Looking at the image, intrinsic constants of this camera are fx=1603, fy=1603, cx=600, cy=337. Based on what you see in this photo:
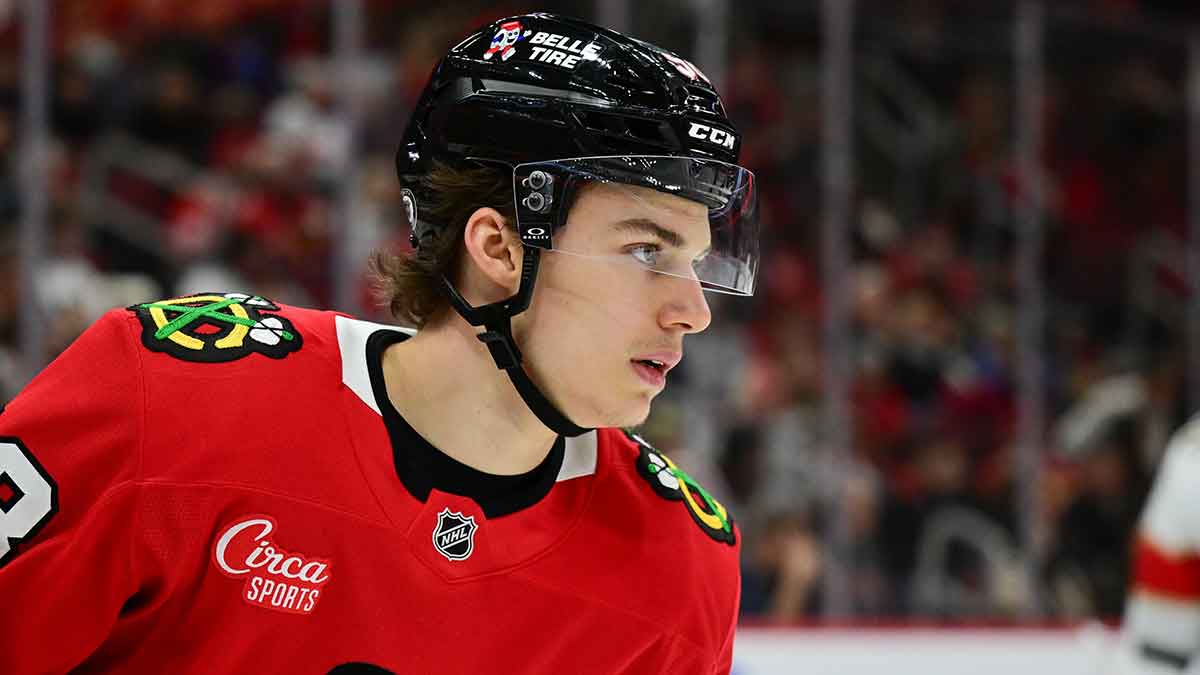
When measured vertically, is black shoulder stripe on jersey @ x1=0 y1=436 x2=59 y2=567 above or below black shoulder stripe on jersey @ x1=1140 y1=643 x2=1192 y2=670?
above

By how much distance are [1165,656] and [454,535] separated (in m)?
2.14

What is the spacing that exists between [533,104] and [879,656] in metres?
3.16

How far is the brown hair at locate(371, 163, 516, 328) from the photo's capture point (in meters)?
1.89

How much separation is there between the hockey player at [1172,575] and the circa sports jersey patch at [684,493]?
1622mm

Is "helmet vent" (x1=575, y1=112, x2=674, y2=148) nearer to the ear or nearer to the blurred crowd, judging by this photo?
the ear

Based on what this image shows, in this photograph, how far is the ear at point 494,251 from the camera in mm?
1896

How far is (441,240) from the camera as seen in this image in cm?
196

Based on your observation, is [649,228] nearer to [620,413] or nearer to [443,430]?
[620,413]

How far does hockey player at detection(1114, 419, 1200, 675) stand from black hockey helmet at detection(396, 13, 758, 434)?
1.84 m

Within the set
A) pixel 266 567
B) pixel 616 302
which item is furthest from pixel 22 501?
pixel 616 302

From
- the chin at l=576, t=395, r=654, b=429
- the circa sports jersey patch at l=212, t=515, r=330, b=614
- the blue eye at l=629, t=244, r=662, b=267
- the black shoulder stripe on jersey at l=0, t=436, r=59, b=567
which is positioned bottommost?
the circa sports jersey patch at l=212, t=515, r=330, b=614

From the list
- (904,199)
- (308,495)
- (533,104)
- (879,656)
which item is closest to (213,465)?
(308,495)

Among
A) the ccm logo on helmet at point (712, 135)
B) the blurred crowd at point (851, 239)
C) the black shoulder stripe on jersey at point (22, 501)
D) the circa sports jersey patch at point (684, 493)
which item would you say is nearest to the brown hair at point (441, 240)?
the ccm logo on helmet at point (712, 135)

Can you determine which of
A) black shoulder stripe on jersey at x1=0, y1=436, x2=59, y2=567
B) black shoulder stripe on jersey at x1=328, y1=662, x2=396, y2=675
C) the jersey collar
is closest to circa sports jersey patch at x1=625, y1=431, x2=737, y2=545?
the jersey collar
